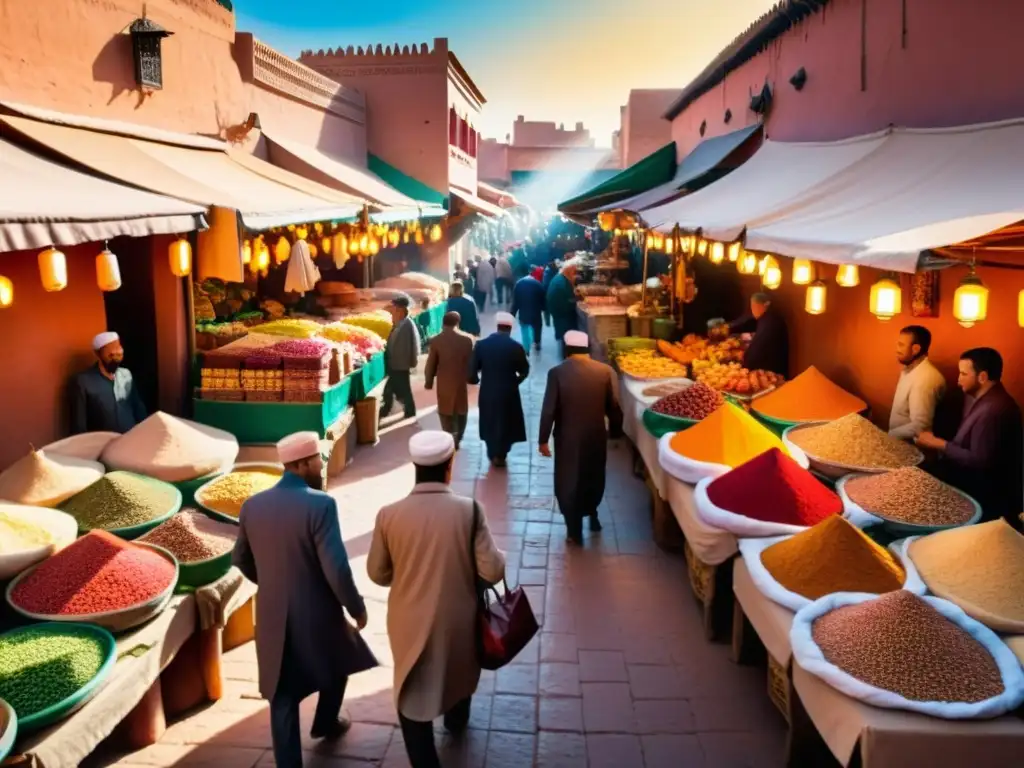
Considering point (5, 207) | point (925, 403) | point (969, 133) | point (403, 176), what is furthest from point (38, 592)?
point (403, 176)

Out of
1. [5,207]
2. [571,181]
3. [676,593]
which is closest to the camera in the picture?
[5,207]

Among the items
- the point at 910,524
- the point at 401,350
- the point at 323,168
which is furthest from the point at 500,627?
the point at 323,168

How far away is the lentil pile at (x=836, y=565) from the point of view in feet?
13.3

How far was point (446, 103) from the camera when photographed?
2005 centimetres

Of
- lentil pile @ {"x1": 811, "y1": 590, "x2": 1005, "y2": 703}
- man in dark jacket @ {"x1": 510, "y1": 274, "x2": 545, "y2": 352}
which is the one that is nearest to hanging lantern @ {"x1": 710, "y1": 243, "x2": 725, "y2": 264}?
man in dark jacket @ {"x1": 510, "y1": 274, "x2": 545, "y2": 352}

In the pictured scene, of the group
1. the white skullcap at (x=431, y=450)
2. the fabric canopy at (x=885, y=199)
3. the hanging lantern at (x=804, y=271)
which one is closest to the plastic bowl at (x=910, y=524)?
the fabric canopy at (x=885, y=199)

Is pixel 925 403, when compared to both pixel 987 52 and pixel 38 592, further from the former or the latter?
pixel 38 592

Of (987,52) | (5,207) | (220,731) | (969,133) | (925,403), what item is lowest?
(220,731)

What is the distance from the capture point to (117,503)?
5238 mm

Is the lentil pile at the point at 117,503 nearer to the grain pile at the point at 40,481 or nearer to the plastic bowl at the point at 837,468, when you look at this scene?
the grain pile at the point at 40,481

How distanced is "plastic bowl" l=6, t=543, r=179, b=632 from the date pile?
169 inches

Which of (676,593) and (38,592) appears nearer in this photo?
(38,592)

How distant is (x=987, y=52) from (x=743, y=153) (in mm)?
6507

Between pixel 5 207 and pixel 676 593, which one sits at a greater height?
pixel 5 207
